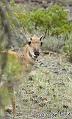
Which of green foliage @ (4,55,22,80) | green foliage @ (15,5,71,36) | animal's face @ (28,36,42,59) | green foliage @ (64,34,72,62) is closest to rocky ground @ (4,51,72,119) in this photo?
animal's face @ (28,36,42,59)

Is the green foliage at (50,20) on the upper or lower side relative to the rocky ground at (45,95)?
lower

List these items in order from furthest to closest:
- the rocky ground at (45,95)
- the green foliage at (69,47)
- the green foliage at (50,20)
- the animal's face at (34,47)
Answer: the green foliage at (50,20)
the green foliage at (69,47)
the animal's face at (34,47)
the rocky ground at (45,95)

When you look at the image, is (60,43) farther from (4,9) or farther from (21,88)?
(4,9)

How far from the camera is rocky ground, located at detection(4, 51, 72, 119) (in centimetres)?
690

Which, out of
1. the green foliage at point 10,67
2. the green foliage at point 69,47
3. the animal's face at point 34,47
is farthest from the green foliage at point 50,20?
the green foliage at point 10,67

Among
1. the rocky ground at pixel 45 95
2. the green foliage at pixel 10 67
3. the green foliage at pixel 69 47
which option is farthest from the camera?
the green foliage at pixel 69 47

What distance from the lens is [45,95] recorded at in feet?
25.8

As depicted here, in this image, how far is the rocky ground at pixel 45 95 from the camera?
22.6 ft

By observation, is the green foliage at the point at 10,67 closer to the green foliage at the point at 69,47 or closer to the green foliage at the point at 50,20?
the green foliage at the point at 69,47

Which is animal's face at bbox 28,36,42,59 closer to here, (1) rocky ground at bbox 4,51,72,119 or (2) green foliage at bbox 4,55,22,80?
(1) rocky ground at bbox 4,51,72,119

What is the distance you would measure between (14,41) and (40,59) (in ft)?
Answer: 31.5

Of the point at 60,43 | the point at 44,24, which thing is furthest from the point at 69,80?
the point at 44,24

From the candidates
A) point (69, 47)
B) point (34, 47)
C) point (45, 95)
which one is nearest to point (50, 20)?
point (69, 47)

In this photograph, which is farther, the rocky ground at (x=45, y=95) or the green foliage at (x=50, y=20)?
the green foliage at (x=50, y=20)
